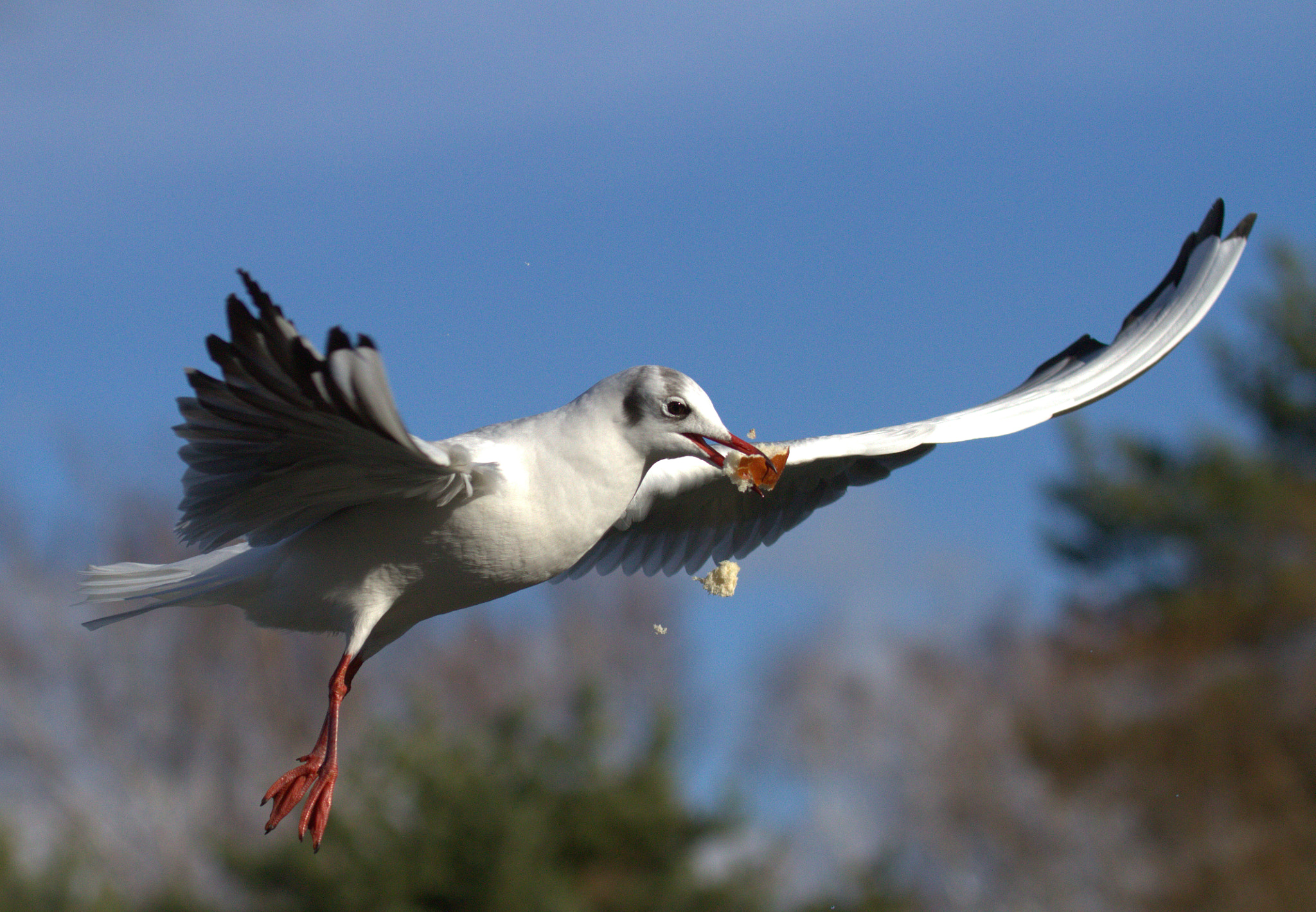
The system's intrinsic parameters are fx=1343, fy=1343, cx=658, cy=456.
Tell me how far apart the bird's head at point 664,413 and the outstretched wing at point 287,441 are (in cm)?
44

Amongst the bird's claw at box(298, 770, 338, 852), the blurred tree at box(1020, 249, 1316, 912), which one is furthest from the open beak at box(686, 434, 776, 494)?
the blurred tree at box(1020, 249, 1316, 912)

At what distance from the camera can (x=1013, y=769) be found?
66.2ft

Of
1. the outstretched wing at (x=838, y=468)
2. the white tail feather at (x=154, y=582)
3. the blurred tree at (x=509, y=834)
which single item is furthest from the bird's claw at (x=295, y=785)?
the blurred tree at (x=509, y=834)

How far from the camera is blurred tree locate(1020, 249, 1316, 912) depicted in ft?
60.2

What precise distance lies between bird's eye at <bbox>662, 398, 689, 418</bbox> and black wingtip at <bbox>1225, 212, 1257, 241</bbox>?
2.48 metres

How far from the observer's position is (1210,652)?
2027 centimetres

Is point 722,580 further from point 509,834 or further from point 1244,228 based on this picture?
point 509,834

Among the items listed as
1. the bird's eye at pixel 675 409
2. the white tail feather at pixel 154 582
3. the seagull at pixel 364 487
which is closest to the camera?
the seagull at pixel 364 487

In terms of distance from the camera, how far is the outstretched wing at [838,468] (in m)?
4.21

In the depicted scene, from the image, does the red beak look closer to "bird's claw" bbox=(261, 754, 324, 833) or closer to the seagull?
the seagull

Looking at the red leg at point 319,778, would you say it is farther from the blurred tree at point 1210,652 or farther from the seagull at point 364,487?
the blurred tree at point 1210,652

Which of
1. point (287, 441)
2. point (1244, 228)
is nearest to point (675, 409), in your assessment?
point (287, 441)

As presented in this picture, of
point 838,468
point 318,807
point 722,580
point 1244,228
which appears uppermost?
point 1244,228

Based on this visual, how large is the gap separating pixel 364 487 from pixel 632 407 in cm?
65
